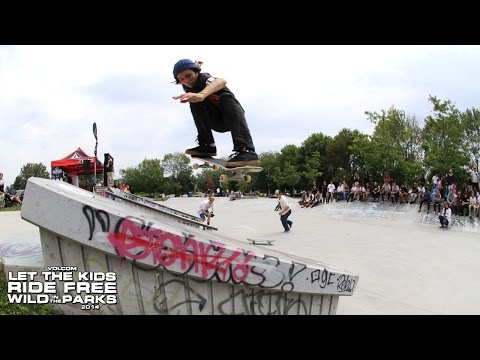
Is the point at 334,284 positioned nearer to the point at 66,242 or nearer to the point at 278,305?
the point at 278,305

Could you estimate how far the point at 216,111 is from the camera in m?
5.27

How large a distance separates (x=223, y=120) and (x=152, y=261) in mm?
2243

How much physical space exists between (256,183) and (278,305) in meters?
64.6

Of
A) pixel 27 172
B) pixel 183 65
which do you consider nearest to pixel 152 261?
pixel 183 65

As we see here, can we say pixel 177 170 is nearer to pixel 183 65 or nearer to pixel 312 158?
pixel 312 158

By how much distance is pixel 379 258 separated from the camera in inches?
390

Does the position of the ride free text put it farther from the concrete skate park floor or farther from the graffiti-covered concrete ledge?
the concrete skate park floor

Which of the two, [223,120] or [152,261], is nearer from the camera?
[152,261]

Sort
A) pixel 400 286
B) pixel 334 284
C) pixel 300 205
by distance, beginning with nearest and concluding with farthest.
→ pixel 334 284, pixel 400 286, pixel 300 205

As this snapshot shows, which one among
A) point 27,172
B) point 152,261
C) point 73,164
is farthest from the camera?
point 27,172

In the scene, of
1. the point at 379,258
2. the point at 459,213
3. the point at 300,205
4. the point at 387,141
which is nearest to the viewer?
the point at 379,258

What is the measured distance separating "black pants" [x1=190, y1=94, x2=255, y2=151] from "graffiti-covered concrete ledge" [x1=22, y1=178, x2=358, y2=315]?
153cm

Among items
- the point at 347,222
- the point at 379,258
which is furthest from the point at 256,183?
the point at 379,258

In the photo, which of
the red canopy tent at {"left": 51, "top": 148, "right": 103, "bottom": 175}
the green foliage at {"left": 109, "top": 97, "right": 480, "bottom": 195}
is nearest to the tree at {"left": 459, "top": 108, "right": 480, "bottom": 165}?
the green foliage at {"left": 109, "top": 97, "right": 480, "bottom": 195}
